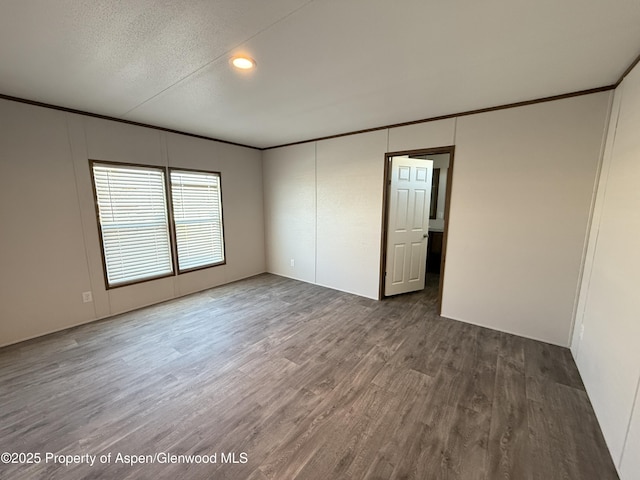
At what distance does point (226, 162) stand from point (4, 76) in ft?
8.15

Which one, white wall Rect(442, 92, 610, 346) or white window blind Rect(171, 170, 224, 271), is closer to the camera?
white wall Rect(442, 92, 610, 346)

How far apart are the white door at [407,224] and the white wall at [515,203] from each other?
0.22 meters

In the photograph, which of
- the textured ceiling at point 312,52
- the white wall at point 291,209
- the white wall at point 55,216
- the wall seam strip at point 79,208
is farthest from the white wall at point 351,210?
the wall seam strip at point 79,208

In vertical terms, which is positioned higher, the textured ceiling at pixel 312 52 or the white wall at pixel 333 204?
the textured ceiling at pixel 312 52

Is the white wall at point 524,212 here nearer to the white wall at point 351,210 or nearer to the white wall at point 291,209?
the white wall at point 351,210

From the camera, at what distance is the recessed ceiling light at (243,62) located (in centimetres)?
176

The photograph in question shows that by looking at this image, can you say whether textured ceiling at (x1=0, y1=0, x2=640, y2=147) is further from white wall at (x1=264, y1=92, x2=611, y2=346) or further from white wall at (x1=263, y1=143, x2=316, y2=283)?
white wall at (x1=263, y1=143, x2=316, y2=283)

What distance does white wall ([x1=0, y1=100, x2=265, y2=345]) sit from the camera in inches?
98.9

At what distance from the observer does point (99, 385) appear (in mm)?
2029

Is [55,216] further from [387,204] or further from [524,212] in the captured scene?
[524,212]

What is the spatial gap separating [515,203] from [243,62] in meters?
2.87

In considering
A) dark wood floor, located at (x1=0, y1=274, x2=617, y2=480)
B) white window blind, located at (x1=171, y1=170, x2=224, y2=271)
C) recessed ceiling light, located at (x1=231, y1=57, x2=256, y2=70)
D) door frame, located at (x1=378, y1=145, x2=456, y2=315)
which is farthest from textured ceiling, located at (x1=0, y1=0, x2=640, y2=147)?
dark wood floor, located at (x1=0, y1=274, x2=617, y2=480)

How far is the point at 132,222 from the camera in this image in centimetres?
334

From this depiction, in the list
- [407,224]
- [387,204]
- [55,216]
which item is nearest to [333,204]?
[387,204]
